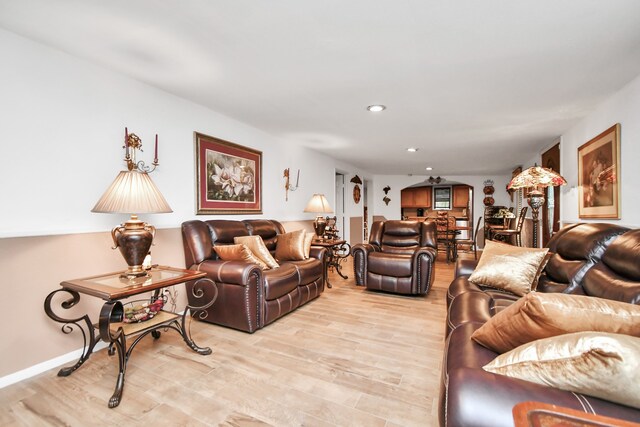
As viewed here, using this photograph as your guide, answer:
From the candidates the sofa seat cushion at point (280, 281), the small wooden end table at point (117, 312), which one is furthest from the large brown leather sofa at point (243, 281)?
the small wooden end table at point (117, 312)

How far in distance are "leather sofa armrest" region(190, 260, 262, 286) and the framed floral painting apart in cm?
79

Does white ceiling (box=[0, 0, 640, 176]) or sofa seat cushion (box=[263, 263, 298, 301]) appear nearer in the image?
white ceiling (box=[0, 0, 640, 176])

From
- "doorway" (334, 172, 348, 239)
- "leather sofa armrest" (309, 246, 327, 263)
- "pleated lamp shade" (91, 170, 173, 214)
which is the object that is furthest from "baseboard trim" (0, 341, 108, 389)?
"doorway" (334, 172, 348, 239)

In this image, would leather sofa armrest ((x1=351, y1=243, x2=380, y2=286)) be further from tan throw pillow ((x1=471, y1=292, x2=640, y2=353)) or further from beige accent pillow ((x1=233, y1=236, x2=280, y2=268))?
tan throw pillow ((x1=471, y1=292, x2=640, y2=353))

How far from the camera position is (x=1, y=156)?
73.4 inches

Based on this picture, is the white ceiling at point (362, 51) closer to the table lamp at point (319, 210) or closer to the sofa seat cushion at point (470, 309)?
the table lamp at point (319, 210)

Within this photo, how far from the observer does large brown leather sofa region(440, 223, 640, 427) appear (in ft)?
2.43

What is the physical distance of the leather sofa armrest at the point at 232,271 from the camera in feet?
8.24

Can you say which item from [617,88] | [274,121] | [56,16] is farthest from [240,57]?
[617,88]

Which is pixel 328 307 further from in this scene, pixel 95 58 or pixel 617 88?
pixel 617 88

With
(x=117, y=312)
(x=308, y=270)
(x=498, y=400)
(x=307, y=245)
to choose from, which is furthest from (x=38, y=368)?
(x=498, y=400)

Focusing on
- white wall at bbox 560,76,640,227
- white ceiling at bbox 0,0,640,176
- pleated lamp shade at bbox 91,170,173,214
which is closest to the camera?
white ceiling at bbox 0,0,640,176

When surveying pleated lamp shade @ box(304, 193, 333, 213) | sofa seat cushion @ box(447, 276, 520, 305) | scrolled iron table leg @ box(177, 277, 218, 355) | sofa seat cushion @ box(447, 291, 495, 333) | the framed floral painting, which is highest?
the framed floral painting

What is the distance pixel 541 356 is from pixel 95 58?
3.13 m
